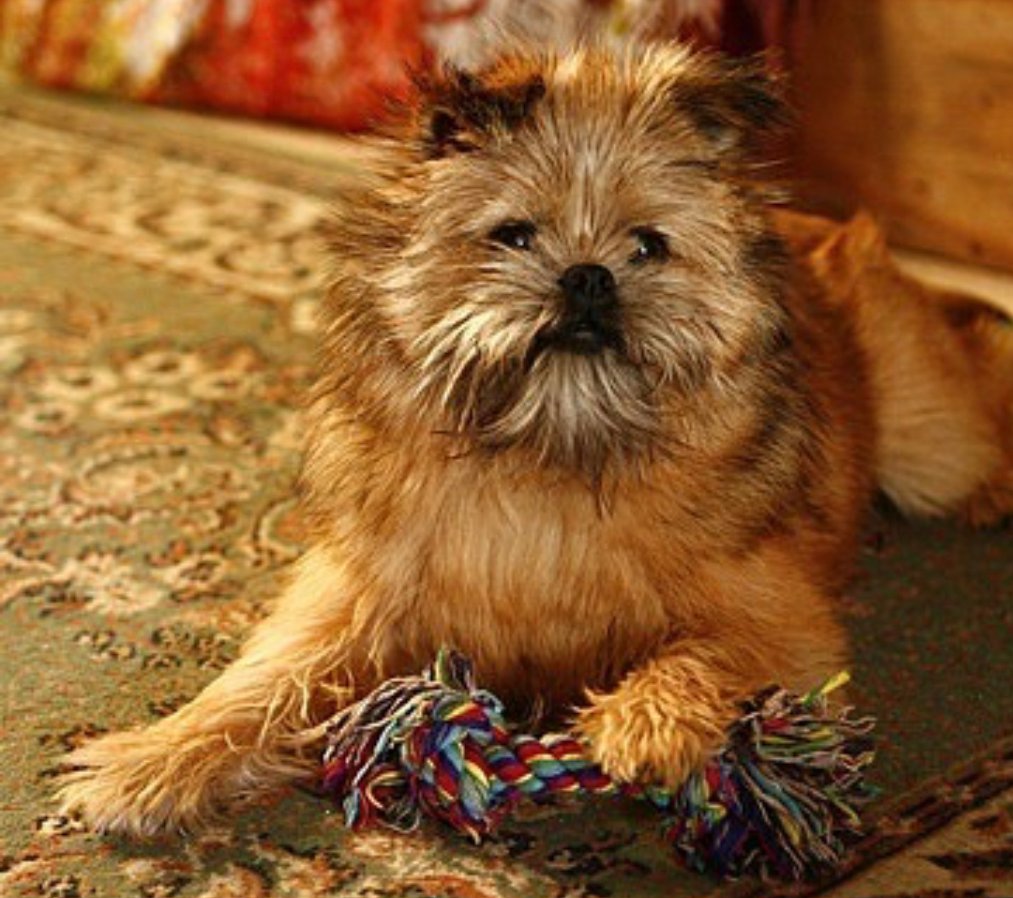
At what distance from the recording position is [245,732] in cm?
207

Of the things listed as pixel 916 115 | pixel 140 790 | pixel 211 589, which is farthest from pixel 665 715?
pixel 916 115

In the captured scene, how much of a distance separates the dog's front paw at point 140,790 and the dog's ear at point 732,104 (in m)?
→ 0.83

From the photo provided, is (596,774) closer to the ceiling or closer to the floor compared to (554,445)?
closer to the floor

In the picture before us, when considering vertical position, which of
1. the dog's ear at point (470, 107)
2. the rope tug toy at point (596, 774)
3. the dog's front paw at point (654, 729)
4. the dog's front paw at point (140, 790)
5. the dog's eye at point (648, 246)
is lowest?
the dog's front paw at point (140, 790)

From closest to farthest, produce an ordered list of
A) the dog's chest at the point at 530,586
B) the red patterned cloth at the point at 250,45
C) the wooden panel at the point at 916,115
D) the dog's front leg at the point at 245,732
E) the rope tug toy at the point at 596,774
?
the rope tug toy at the point at 596,774 < the dog's front leg at the point at 245,732 < the dog's chest at the point at 530,586 < the wooden panel at the point at 916,115 < the red patterned cloth at the point at 250,45

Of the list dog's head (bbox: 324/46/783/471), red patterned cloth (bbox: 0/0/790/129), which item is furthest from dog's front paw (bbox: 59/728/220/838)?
red patterned cloth (bbox: 0/0/790/129)

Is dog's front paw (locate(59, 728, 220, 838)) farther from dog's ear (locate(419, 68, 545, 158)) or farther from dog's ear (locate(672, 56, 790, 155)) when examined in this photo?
dog's ear (locate(672, 56, 790, 155))

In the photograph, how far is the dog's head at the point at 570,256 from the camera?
1916 millimetres

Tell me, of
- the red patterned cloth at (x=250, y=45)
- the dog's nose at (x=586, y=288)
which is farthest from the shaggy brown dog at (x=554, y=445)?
the red patterned cloth at (x=250, y=45)

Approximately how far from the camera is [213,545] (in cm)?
269

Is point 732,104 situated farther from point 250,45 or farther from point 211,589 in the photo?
point 250,45

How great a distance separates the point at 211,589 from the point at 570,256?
2.79ft

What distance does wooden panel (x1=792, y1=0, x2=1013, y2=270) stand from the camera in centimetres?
394

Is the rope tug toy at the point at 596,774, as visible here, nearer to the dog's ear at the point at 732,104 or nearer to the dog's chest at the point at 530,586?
the dog's chest at the point at 530,586
